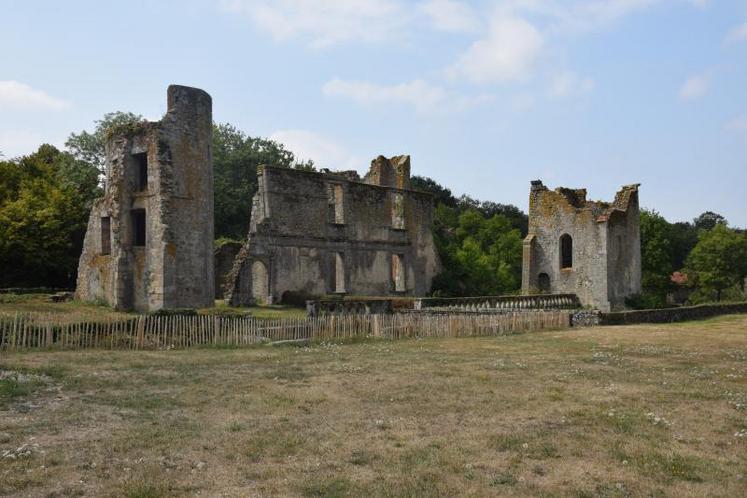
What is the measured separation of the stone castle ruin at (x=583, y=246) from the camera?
37.4 metres

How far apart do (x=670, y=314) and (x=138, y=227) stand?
2215 centimetres

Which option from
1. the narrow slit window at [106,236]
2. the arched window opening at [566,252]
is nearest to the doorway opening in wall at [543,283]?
the arched window opening at [566,252]

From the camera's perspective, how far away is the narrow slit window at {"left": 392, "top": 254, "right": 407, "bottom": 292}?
42156 millimetres

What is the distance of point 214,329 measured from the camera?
1856 cm

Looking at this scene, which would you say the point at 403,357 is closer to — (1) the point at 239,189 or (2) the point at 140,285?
(2) the point at 140,285

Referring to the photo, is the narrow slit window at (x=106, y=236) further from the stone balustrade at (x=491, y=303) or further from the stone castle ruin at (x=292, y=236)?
the stone balustrade at (x=491, y=303)

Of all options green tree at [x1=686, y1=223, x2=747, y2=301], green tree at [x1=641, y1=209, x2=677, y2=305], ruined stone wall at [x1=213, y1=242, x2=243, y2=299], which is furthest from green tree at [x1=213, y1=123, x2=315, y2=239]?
green tree at [x1=686, y1=223, x2=747, y2=301]

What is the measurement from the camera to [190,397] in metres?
10.9

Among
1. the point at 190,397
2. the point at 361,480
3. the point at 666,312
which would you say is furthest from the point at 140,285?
the point at 361,480

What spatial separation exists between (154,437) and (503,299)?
81.1 feet

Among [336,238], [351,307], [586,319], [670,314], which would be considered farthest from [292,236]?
[670,314]

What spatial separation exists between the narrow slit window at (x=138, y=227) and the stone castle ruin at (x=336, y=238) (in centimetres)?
457

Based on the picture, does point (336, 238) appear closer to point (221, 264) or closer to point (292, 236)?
point (292, 236)

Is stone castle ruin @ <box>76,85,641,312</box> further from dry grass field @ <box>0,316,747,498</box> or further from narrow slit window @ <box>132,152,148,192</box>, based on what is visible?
dry grass field @ <box>0,316,747,498</box>
